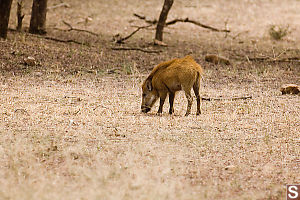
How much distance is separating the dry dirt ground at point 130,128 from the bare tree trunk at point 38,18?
0.68 m

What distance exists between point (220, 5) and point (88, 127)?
58.1ft

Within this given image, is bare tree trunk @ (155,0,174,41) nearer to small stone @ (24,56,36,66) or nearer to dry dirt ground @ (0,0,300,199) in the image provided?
dry dirt ground @ (0,0,300,199)

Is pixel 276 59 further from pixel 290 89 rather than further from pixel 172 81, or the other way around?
pixel 172 81

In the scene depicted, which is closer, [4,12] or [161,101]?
[161,101]

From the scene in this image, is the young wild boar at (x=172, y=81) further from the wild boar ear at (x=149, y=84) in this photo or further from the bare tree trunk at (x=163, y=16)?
the bare tree trunk at (x=163, y=16)

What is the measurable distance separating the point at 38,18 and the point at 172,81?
9322 mm

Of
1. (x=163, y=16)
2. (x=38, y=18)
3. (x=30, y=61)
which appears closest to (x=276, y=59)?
(x=163, y=16)

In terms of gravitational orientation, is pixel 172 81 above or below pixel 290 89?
below

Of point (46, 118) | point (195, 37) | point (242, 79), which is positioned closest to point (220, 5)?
point (195, 37)

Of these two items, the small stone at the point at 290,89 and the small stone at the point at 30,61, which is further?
the small stone at the point at 30,61

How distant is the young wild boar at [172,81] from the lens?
9.28m

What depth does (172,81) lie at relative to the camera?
938 centimetres

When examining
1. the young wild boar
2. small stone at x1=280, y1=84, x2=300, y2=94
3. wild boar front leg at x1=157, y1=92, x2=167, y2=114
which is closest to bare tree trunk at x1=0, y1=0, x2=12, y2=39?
the young wild boar

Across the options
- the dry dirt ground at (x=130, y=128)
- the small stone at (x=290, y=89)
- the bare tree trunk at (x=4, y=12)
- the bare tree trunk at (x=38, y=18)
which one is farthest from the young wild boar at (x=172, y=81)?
the bare tree trunk at (x=38, y=18)
